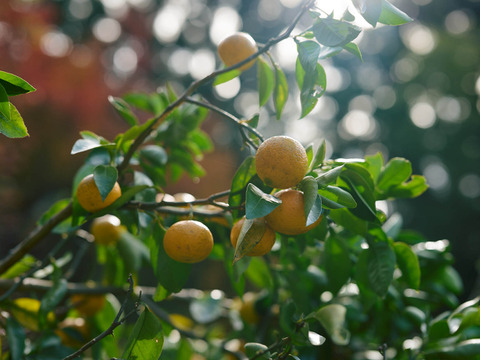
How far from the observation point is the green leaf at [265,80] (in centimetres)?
74

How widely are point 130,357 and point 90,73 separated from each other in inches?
206

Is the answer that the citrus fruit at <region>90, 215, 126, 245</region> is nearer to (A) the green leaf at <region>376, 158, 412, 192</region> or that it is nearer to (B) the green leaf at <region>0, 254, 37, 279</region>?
(B) the green leaf at <region>0, 254, 37, 279</region>

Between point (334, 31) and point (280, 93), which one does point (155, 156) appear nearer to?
point (280, 93)

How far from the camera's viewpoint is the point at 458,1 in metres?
7.80

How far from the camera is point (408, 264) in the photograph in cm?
68

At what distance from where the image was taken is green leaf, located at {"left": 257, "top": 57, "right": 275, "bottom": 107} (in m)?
0.74

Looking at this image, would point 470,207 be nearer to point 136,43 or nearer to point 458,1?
point 458,1

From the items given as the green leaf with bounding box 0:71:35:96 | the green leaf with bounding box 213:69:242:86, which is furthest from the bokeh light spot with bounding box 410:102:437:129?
the green leaf with bounding box 0:71:35:96

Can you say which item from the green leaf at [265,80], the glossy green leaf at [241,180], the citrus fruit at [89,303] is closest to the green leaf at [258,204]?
the glossy green leaf at [241,180]

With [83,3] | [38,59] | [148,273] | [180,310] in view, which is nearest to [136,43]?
Answer: [83,3]

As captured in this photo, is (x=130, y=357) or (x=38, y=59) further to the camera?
(x=38, y=59)

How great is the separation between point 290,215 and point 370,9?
0.84 feet

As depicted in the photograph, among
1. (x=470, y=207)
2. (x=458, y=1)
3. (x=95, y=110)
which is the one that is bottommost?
(x=470, y=207)

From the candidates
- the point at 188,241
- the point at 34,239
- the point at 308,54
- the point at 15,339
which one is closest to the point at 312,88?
the point at 308,54
